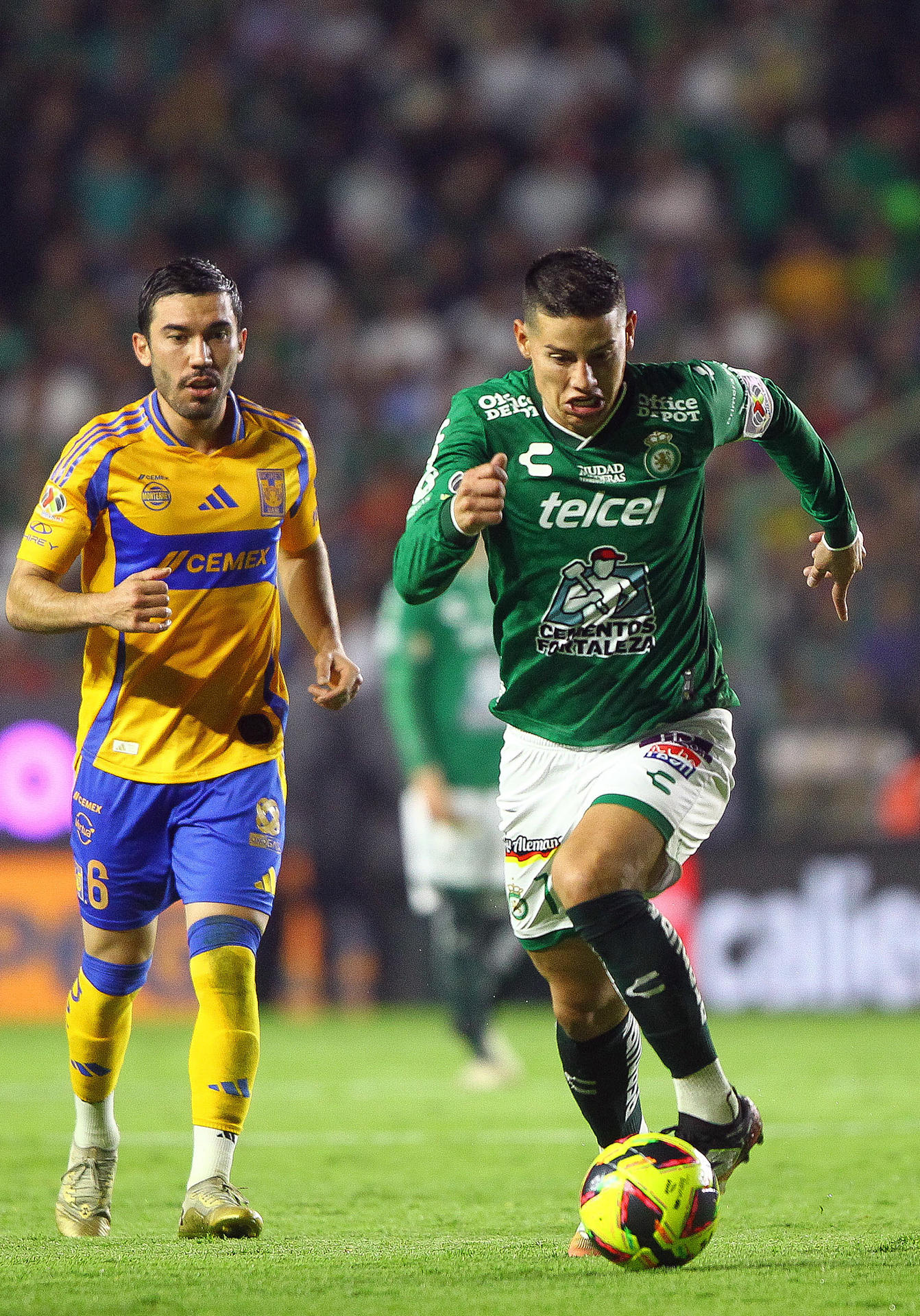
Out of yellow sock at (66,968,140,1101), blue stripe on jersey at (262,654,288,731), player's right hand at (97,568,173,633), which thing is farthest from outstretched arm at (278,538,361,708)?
yellow sock at (66,968,140,1101)

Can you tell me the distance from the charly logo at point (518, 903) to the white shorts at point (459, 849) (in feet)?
13.6

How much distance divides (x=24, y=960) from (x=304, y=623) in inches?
272

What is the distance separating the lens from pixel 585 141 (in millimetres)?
15266

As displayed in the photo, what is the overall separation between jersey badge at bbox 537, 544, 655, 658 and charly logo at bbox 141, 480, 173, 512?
996 millimetres

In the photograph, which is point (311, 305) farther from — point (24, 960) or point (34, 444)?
point (24, 960)

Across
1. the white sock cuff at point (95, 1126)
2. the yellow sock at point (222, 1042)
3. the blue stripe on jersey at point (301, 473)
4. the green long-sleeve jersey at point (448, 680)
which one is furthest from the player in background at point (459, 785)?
the yellow sock at point (222, 1042)

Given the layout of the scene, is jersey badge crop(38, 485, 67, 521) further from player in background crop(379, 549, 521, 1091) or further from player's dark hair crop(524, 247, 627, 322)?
player in background crop(379, 549, 521, 1091)

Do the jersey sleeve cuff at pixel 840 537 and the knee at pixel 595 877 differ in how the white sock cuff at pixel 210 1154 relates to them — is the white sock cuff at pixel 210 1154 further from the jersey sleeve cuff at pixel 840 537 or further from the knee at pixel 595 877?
the jersey sleeve cuff at pixel 840 537

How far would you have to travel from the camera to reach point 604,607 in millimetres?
4191

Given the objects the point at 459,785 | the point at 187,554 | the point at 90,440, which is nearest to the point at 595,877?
the point at 187,554

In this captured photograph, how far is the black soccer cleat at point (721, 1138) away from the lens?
391 cm

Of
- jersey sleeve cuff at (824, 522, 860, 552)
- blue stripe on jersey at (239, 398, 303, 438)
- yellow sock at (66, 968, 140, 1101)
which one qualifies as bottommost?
yellow sock at (66, 968, 140, 1101)

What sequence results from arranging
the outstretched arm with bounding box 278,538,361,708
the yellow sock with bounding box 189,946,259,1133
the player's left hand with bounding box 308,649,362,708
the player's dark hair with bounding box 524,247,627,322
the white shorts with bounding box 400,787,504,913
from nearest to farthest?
the player's dark hair with bounding box 524,247,627,322 → the yellow sock with bounding box 189,946,259,1133 → the player's left hand with bounding box 308,649,362,708 → the outstretched arm with bounding box 278,538,361,708 → the white shorts with bounding box 400,787,504,913

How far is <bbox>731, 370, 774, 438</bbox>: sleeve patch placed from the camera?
4398 mm
